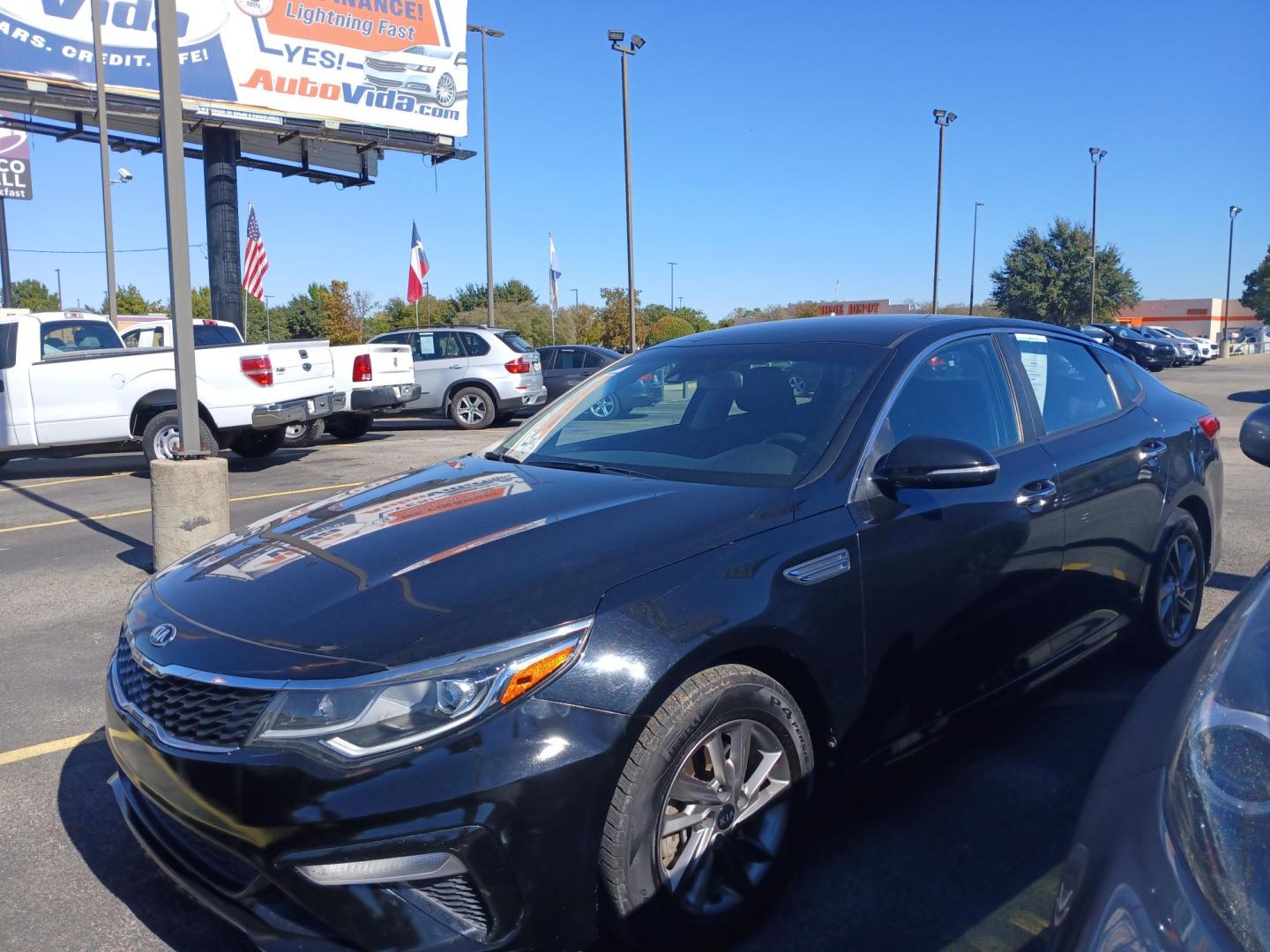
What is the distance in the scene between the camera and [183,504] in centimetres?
636

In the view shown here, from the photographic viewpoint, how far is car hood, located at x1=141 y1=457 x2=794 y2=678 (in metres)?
2.32

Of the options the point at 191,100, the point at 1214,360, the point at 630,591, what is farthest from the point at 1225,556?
the point at 1214,360

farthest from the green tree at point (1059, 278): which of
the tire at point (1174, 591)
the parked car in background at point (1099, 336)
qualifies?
the tire at point (1174, 591)

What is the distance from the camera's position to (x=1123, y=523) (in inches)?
162

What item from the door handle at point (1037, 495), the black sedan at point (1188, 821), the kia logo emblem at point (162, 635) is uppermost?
the door handle at point (1037, 495)

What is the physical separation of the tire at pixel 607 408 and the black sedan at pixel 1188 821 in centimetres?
237

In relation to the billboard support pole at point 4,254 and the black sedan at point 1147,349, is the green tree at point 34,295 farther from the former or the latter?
the black sedan at point 1147,349

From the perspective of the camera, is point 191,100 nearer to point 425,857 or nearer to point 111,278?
point 111,278

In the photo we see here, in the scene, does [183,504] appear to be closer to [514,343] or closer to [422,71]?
[514,343]

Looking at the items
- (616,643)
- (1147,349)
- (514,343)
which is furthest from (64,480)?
(1147,349)

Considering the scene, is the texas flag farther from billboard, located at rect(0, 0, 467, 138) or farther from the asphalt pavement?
the asphalt pavement

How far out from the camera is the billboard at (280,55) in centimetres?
2106

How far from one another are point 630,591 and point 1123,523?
259 centimetres

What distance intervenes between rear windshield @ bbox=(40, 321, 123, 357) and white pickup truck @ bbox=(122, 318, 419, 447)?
3.66 ft
